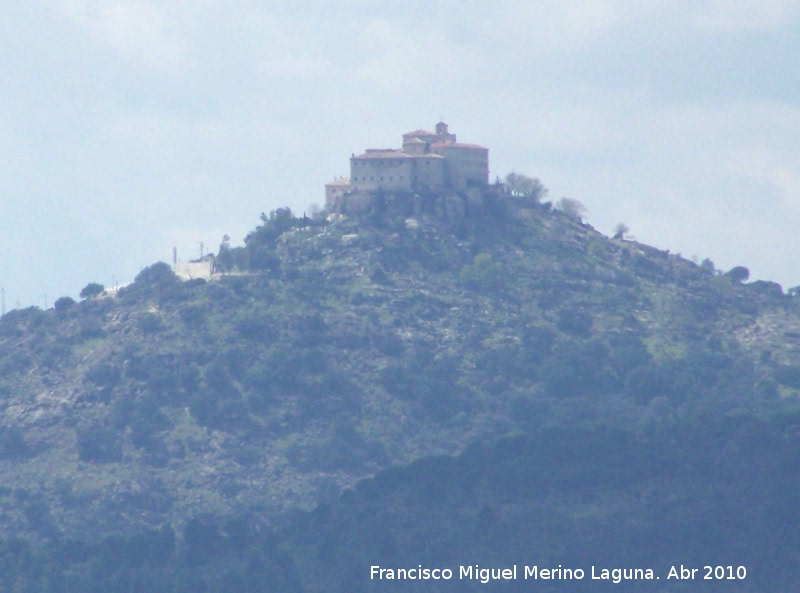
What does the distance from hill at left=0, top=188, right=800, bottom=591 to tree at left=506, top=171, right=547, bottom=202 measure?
7.31 ft

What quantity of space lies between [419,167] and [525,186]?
13297 mm

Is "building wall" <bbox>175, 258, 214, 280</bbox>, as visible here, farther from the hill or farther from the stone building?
the stone building

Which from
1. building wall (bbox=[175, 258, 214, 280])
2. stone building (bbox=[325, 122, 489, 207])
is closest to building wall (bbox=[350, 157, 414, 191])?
stone building (bbox=[325, 122, 489, 207])

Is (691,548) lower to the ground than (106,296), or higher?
lower

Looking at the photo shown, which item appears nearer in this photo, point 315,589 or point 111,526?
point 315,589

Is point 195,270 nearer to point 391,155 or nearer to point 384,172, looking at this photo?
point 384,172

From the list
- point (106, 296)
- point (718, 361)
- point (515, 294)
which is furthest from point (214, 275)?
point (718, 361)

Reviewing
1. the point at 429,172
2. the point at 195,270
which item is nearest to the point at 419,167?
the point at 429,172

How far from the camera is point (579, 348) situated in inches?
7195

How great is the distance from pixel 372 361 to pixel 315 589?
91.6 ft

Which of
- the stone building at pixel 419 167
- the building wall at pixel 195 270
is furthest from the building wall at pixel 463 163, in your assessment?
the building wall at pixel 195 270

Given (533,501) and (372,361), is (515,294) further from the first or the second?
(533,501)

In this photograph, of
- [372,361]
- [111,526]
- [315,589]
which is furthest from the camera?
[372,361]

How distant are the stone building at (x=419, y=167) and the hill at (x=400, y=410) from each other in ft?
3.92
